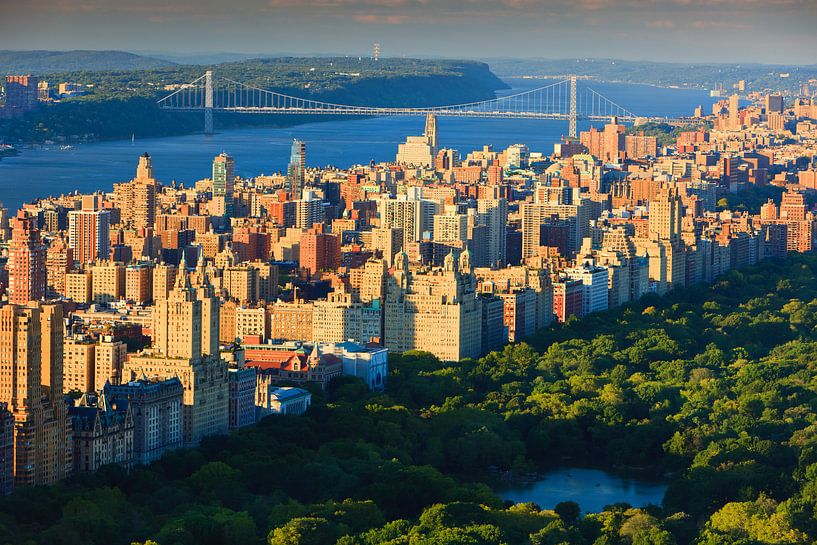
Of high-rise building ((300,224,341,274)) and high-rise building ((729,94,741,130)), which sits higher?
high-rise building ((729,94,741,130))

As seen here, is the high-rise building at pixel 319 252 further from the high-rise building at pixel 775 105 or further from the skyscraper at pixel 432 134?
the high-rise building at pixel 775 105

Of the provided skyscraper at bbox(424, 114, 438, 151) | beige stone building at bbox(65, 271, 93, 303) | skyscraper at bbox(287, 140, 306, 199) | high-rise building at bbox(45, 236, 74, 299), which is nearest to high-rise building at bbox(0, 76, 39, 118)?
skyscraper at bbox(424, 114, 438, 151)

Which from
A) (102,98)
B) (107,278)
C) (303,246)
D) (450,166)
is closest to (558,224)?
(303,246)

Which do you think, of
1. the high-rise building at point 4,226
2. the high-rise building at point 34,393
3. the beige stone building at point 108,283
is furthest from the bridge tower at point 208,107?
the high-rise building at point 34,393

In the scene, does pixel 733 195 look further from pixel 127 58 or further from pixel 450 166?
pixel 127 58

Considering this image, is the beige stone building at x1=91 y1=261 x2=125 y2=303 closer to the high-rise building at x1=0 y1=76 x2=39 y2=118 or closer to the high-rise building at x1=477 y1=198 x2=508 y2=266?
the high-rise building at x1=477 y1=198 x2=508 y2=266

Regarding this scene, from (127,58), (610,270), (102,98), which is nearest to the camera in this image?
(610,270)

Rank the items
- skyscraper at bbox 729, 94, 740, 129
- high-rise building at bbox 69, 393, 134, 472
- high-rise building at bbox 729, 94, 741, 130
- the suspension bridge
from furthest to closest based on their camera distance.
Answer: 1. the suspension bridge
2. skyscraper at bbox 729, 94, 740, 129
3. high-rise building at bbox 729, 94, 741, 130
4. high-rise building at bbox 69, 393, 134, 472
